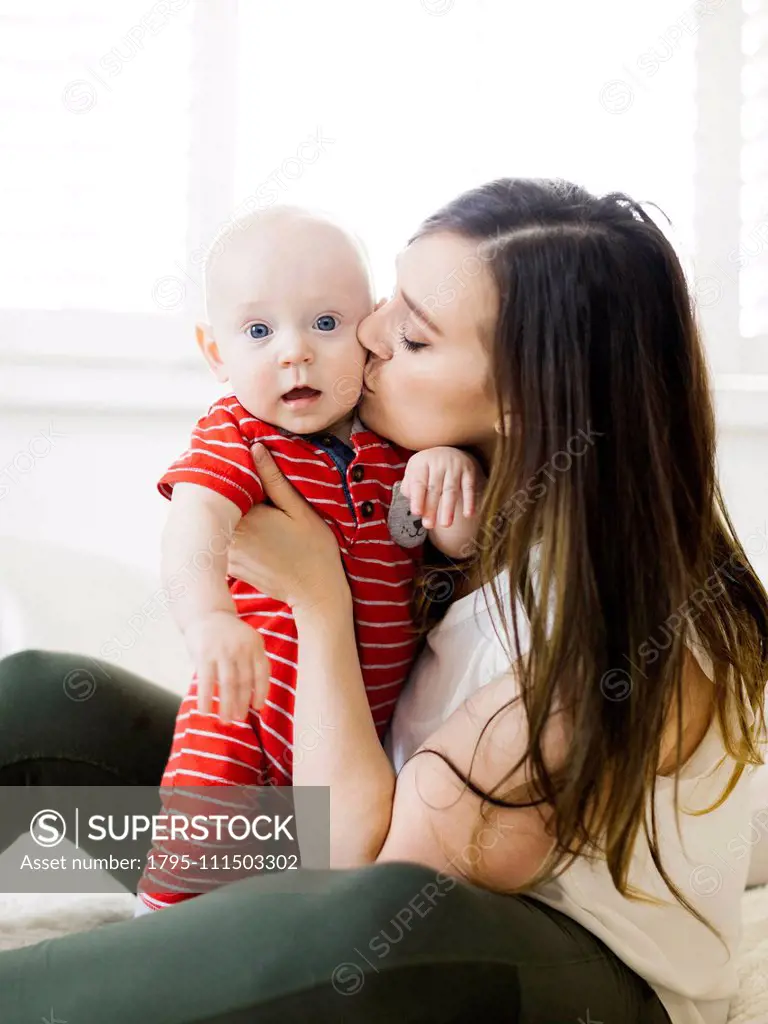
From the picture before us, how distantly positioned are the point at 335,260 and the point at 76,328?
1.25 meters

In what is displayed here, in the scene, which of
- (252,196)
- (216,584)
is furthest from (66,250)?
(216,584)

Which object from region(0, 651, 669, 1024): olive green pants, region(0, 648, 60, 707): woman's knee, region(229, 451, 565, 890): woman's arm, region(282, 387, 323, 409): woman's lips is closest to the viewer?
region(0, 651, 669, 1024): olive green pants

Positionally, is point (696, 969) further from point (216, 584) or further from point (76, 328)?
point (76, 328)

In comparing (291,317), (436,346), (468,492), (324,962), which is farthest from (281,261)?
(324,962)

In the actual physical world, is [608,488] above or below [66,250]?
below

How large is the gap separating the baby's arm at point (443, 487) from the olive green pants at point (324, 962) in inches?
11.1

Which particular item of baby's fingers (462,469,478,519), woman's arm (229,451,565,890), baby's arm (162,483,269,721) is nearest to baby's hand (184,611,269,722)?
baby's arm (162,483,269,721)

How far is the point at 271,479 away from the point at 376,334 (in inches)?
6.1

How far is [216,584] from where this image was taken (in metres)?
0.85

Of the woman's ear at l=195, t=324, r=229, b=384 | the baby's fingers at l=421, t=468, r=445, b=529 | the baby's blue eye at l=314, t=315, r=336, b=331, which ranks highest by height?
the baby's blue eye at l=314, t=315, r=336, b=331

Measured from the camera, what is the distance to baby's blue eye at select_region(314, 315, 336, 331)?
0.94 metres

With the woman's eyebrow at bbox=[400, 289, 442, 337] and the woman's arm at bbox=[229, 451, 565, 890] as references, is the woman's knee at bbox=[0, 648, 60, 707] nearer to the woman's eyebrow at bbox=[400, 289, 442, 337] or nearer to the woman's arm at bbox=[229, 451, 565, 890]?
the woman's arm at bbox=[229, 451, 565, 890]

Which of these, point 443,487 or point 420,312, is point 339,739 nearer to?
point 443,487

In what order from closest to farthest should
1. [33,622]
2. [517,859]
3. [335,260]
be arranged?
[517,859] < [335,260] < [33,622]
